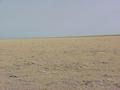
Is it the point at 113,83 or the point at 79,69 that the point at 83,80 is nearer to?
the point at 113,83

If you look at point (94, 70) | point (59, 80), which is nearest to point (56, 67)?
point (94, 70)

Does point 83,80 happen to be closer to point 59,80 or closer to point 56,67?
point 59,80

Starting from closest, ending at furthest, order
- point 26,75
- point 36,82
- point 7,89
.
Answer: point 7,89
point 36,82
point 26,75

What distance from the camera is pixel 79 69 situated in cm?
1292

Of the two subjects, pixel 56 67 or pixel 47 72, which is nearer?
pixel 47 72

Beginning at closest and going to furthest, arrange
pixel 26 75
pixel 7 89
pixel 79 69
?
pixel 7 89 < pixel 26 75 < pixel 79 69

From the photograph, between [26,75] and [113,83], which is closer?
[113,83]

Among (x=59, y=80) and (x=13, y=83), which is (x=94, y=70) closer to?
(x=59, y=80)

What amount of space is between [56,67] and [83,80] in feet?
11.6

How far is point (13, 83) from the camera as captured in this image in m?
10.3

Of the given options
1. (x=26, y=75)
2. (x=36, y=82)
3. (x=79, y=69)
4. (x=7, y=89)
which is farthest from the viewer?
(x=79, y=69)

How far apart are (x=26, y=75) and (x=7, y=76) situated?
0.86m

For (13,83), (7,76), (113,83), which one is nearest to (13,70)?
(7,76)

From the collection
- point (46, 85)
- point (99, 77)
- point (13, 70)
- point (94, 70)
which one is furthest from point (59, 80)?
point (13, 70)
